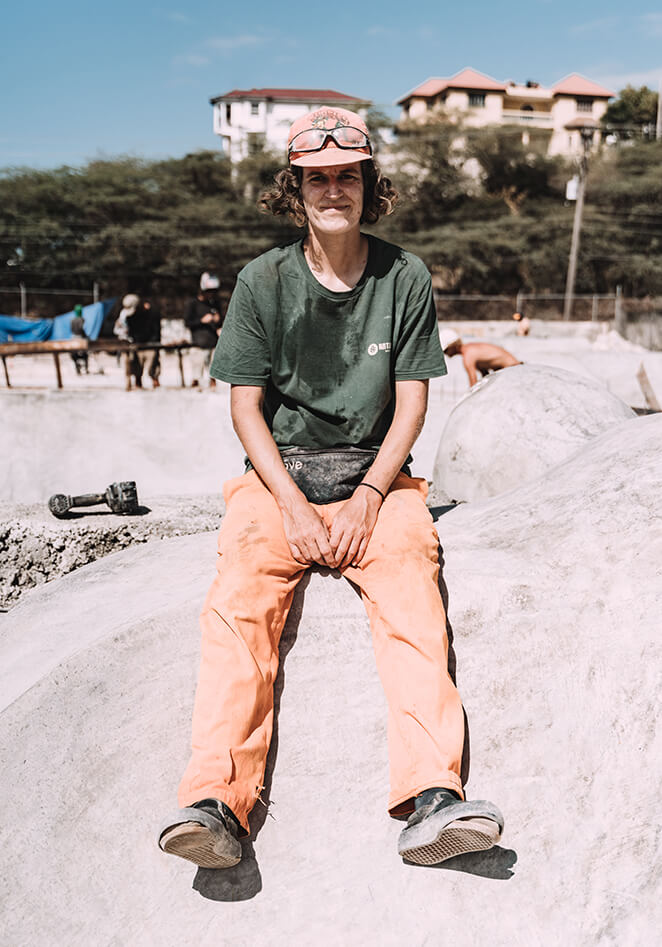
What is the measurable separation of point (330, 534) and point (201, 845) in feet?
3.52

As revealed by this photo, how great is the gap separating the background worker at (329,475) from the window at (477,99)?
73748mm

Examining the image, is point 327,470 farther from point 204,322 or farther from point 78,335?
point 78,335

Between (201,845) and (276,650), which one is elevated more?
(276,650)

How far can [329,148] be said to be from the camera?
2.96m

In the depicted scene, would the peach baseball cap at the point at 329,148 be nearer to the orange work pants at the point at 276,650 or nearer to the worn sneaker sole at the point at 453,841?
the orange work pants at the point at 276,650

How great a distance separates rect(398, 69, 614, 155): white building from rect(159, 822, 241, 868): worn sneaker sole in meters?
72.7

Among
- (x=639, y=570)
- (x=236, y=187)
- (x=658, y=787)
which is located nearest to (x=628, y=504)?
(x=639, y=570)

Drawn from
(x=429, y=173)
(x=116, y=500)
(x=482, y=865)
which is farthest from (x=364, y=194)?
(x=429, y=173)

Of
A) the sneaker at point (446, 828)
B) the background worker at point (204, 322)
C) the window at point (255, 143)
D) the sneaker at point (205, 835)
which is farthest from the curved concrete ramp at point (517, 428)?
the window at point (255, 143)

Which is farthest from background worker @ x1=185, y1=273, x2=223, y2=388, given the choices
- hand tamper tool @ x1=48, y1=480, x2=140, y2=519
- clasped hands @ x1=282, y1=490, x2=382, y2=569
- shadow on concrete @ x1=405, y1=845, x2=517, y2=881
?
shadow on concrete @ x1=405, y1=845, x2=517, y2=881

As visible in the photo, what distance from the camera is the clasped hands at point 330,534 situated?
2.82m

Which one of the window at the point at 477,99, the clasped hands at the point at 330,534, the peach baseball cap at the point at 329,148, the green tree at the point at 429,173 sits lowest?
the clasped hands at the point at 330,534

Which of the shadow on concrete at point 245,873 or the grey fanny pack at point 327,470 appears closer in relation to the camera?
the shadow on concrete at point 245,873

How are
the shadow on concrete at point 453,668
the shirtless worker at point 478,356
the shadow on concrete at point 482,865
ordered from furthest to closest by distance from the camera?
the shirtless worker at point 478,356 → the shadow on concrete at point 453,668 → the shadow on concrete at point 482,865
